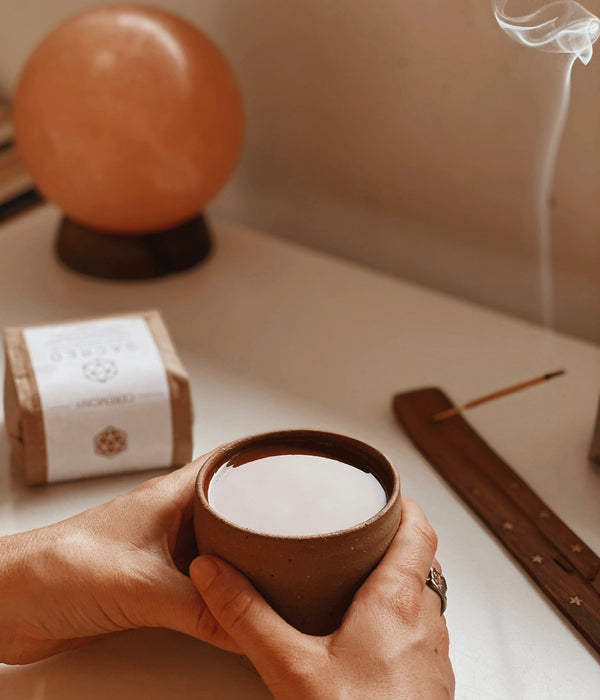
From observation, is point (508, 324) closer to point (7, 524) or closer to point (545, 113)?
point (545, 113)

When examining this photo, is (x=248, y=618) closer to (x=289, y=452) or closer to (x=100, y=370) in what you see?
(x=289, y=452)

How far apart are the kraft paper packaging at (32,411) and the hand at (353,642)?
0.75 feet

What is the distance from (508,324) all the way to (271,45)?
45cm

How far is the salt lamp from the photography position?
91 centimetres

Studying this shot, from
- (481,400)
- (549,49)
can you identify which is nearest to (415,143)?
(549,49)

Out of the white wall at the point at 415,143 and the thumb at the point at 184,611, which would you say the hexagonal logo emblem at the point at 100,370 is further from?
the white wall at the point at 415,143

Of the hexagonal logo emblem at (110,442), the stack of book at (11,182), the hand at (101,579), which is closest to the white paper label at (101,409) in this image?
the hexagonal logo emblem at (110,442)

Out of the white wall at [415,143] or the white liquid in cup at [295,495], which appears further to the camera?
the white wall at [415,143]

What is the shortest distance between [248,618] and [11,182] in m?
0.94

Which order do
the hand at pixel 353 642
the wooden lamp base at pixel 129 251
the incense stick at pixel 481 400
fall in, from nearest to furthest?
the hand at pixel 353 642 < the incense stick at pixel 481 400 < the wooden lamp base at pixel 129 251

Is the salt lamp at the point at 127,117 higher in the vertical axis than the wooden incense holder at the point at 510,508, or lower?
higher

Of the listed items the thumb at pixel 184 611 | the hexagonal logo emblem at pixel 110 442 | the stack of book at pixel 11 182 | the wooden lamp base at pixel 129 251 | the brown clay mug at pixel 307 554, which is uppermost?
the brown clay mug at pixel 307 554

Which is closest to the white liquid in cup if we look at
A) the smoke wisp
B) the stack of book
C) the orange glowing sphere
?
the smoke wisp

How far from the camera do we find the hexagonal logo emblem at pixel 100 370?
0.71 meters
